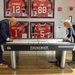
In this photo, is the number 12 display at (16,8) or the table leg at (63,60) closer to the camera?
the table leg at (63,60)

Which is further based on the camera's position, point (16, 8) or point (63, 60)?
point (16, 8)

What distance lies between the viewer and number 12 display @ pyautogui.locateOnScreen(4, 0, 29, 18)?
20.6 feet

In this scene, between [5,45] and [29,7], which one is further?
[29,7]

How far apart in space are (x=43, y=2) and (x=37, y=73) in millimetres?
2824

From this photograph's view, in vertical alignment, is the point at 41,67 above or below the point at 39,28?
below

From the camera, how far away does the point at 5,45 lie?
439 cm

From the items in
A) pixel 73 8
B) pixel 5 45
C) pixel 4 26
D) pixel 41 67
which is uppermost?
pixel 73 8

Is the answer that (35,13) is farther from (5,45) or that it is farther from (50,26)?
(5,45)

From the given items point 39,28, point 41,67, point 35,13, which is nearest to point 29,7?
point 35,13

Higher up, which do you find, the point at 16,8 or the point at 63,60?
the point at 16,8

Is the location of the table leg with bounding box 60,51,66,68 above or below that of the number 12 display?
below

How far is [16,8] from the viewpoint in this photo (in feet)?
20.7

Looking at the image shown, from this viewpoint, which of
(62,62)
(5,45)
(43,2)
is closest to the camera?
(5,45)

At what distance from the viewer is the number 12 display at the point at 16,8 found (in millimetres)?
6293
